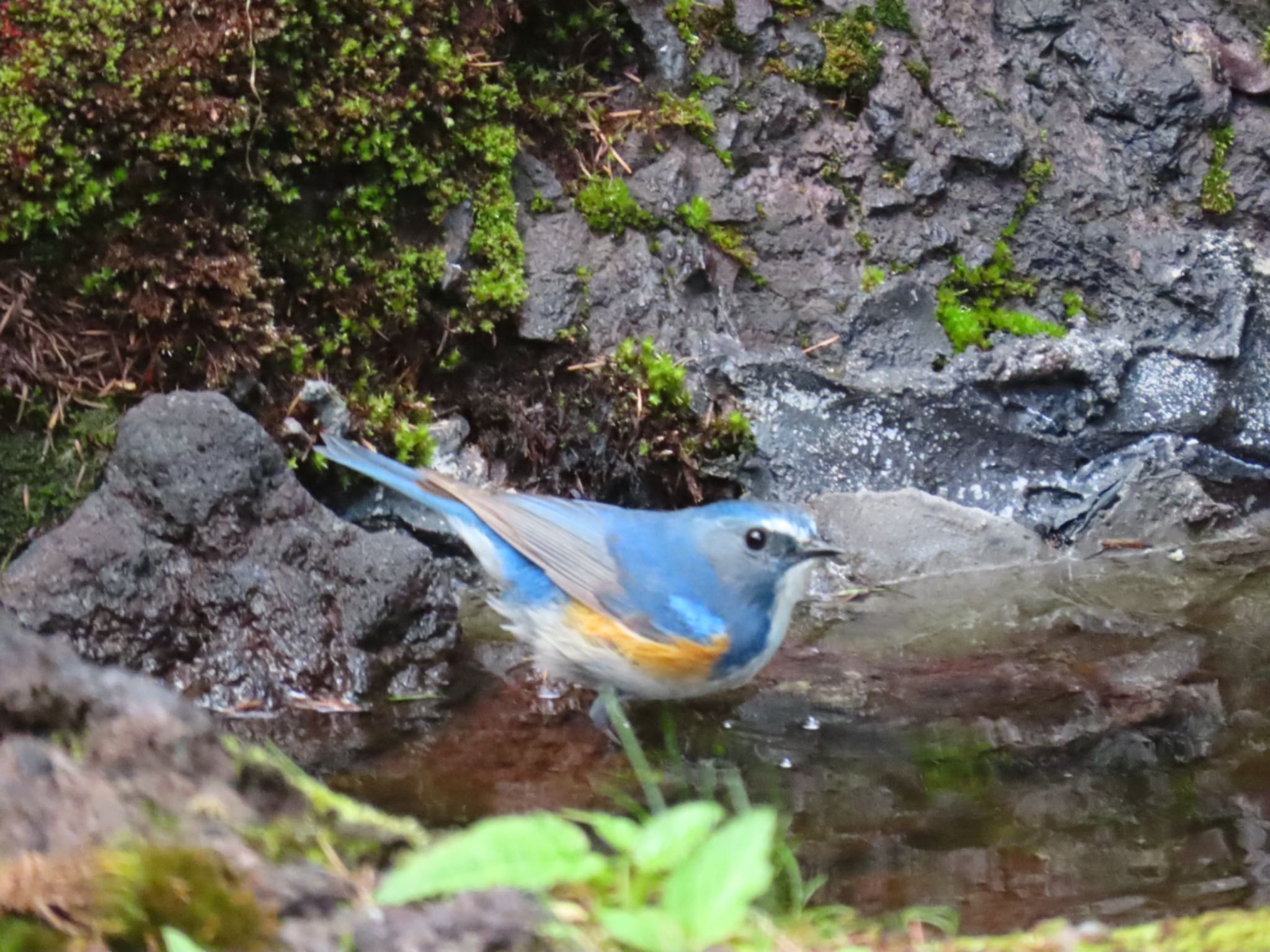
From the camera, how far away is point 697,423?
20.9ft

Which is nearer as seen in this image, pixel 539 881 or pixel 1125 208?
pixel 539 881

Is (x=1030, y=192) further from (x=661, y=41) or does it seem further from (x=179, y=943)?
(x=179, y=943)

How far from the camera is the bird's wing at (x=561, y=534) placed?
4770 mm

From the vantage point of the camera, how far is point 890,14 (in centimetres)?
715

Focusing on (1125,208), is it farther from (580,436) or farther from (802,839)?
(802,839)

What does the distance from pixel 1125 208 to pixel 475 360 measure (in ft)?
13.0

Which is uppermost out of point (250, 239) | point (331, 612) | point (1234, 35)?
point (1234, 35)

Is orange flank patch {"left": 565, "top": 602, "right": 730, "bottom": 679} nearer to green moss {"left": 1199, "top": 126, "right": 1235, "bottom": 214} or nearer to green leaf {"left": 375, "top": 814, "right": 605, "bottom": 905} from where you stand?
green leaf {"left": 375, "top": 814, "right": 605, "bottom": 905}

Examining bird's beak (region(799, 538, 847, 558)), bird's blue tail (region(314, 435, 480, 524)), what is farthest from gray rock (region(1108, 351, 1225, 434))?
bird's blue tail (region(314, 435, 480, 524))

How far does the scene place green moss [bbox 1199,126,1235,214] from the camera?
7359 millimetres

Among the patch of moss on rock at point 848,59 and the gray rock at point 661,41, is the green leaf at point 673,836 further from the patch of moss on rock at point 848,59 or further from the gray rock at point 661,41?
the patch of moss on rock at point 848,59

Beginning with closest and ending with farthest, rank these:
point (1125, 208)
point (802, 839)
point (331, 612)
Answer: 1. point (802, 839)
2. point (331, 612)
3. point (1125, 208)

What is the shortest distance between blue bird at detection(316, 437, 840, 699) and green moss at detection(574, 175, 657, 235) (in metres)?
2.01

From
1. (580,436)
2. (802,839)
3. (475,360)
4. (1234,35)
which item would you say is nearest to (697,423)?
(580,436)
